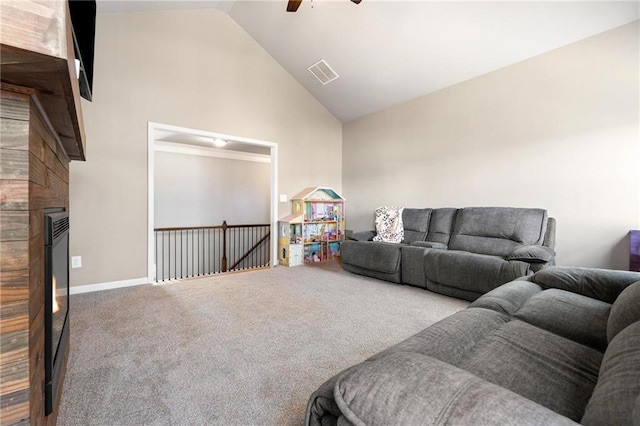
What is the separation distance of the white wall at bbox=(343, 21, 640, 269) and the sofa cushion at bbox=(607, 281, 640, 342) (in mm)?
2322

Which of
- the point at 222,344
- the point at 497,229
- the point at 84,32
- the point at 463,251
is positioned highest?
the point at 84,32

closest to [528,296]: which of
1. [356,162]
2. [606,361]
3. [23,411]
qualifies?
[606,361]

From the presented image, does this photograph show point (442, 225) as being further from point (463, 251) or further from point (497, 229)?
point (497, 229)

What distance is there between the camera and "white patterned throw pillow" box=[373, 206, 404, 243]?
13.7ft

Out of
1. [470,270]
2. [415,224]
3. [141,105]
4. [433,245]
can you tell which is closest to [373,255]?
[433,245]

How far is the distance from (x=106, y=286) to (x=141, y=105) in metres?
2.21

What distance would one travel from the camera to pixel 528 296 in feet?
5.65

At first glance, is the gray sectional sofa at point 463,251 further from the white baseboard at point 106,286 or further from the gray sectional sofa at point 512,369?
the white baseboard at point 106,286

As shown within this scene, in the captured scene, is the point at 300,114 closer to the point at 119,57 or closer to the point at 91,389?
the point at 119,57

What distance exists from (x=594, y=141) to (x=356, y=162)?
335cm

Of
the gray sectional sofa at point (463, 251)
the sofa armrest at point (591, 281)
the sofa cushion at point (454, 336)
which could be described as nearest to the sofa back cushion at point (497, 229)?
the gray sectional sofa at point (463, 251)

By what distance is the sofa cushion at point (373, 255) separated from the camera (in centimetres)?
349

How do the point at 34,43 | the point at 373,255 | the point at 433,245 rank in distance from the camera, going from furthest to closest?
the point at 373,255 < the point at 433,245 < the point at 34,43

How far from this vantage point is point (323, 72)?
178 inches
